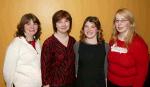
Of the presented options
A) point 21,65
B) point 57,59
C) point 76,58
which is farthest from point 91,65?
point 21,65

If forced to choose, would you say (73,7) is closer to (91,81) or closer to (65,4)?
(65,4)

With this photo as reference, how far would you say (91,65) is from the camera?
2582 mm

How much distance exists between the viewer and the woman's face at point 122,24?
2.46m

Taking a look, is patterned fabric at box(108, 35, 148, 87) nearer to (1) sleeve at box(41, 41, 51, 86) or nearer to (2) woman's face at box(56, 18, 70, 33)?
(2) woman's face at box(56, 18, 70, 33)

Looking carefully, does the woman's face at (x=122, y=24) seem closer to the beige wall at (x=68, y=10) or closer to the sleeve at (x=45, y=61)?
the beige wall at (x=68, y=10)

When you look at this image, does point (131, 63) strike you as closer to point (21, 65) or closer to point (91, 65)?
point (91, 65)

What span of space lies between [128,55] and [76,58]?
0.56 metres

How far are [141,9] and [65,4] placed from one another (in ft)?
3.34

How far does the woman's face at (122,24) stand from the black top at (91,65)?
0.99 feet

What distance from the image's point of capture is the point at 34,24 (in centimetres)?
262

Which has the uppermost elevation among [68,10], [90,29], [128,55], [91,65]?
[68,10]

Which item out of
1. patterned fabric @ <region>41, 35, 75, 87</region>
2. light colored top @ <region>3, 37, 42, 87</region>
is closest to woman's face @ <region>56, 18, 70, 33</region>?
patterned fabric @ <region>41, 35, 75, 87</region>

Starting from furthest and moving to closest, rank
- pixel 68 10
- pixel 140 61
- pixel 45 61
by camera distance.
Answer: pixel 68 10 → pixel 45 61 → pixel 140 61

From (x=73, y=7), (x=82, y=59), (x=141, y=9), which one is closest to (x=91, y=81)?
(x=82, y=59)
